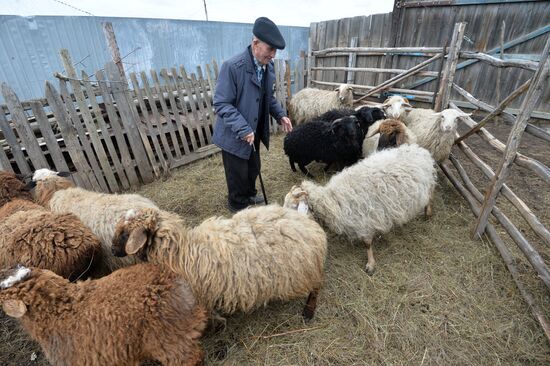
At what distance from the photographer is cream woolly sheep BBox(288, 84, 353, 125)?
7.26m

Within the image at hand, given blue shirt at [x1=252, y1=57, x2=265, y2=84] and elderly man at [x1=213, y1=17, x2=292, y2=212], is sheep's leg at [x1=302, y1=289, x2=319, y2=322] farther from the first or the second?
blue shirt at [x1=252, y1=57, x2=265, y2=84]

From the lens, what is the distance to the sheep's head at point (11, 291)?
170 centimetres

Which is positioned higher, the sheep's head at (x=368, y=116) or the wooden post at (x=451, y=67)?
the wooden post at (x=451, y=67)

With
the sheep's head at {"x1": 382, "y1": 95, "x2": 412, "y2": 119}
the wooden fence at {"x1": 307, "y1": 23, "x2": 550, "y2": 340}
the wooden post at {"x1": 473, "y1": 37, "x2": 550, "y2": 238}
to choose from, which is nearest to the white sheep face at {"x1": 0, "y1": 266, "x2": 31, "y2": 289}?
the wooden fence at {"x1": 307, "y1": 23, "x2": 550, "y2": 340}

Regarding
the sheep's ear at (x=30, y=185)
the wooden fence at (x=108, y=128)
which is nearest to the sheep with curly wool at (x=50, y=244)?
the sheep's ear at (x=30, y=185)

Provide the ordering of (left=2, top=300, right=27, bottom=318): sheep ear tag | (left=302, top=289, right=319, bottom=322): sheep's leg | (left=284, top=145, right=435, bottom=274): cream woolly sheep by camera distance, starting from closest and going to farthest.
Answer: (left=2, top=300, right=27, bottom=318): sheep ear tag < (left=302, top=289, right=319, bottom=322): sheep's leg < (left=284, top=145, right=435, bottom=274): cream woolly sheep

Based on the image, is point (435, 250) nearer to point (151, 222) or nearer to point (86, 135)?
point (151, 222)

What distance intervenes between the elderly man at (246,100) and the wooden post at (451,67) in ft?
10.7

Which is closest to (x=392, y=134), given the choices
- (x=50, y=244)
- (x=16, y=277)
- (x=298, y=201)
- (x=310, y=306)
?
(x=298, y=201)

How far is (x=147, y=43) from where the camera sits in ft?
28.2

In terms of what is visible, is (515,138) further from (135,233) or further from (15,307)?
(15,307)

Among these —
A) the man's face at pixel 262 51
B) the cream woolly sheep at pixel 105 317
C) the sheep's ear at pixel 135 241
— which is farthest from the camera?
the man's face at pixel 262 51

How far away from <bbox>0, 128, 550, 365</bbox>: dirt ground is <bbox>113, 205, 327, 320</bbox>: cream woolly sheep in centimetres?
45

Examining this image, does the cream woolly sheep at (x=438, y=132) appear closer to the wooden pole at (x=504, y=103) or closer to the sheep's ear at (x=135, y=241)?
the wooden pole at (x=504, y=103)
